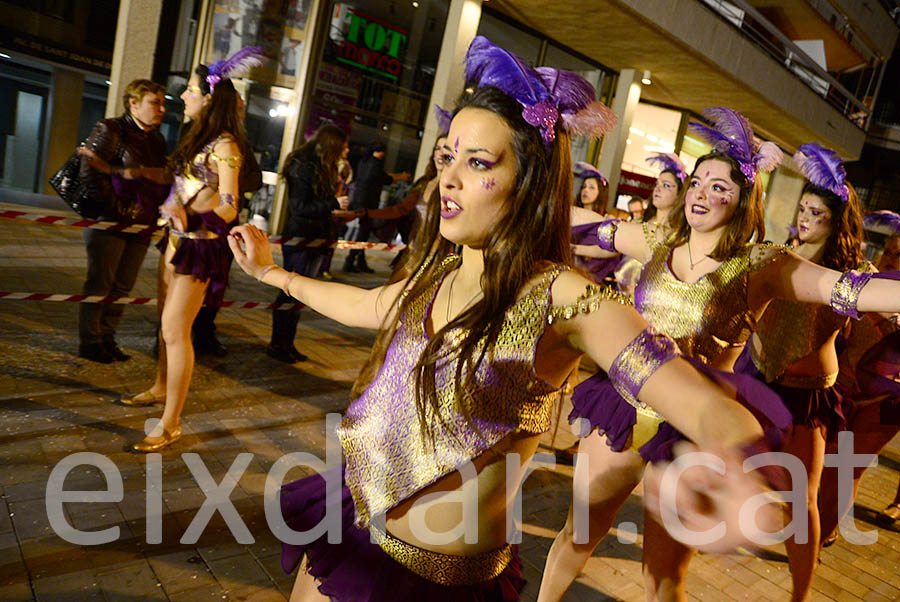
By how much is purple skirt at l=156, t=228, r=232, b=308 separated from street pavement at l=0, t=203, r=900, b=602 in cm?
103

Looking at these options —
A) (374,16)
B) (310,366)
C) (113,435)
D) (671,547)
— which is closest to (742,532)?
(671,547)

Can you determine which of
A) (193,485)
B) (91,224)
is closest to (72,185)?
(91,224)

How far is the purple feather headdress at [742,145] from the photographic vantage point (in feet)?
9.80

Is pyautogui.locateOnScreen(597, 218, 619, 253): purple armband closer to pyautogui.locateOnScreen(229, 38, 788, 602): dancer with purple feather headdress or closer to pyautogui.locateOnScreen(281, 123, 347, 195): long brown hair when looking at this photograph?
pyautogui.locateOnScreen(229, 38, 788, 602): dancer with purple feather headdress

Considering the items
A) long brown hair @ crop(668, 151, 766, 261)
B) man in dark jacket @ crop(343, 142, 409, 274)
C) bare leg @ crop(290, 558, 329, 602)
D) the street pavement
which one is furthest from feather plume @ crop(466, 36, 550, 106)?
man in dark jacket @ crop(343, 142, 409, 274)

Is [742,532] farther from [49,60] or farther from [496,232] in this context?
[49,60]

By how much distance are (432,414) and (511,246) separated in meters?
0.43

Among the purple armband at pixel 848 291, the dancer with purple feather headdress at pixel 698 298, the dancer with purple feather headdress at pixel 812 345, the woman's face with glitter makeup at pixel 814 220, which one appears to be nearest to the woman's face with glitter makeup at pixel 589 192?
the dancer with purple feather headdress at pixel 812 345

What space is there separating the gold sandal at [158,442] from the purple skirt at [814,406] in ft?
10.8

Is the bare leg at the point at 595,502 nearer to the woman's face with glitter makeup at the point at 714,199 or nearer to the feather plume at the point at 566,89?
the woman's face with glitter makeup at the point at 714,199

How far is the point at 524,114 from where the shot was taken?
150cm

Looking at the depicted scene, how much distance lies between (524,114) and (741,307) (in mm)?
1809

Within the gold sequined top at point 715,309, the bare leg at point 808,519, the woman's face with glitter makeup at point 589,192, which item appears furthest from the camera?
the woman's face with glitter makeup at point 589,192

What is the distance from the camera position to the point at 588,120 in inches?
63.6
